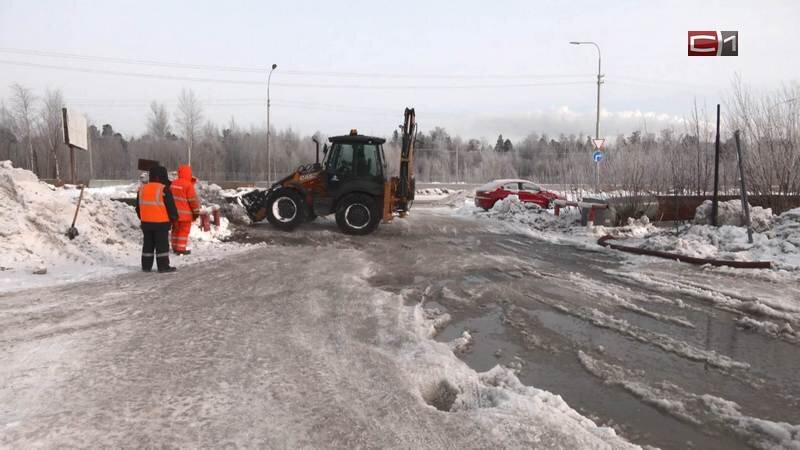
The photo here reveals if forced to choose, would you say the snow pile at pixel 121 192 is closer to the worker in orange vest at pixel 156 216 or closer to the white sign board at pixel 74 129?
the white sign board at pixel 74 129

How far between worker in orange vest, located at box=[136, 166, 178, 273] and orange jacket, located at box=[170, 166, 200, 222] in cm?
104

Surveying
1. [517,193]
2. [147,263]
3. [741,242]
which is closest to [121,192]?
[517,193]

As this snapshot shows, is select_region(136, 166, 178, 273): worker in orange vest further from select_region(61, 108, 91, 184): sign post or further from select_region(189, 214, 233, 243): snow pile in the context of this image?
select_region(61, 108, 91, 184): sign post

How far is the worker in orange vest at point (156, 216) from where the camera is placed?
739 cm

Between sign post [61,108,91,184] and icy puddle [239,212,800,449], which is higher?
sign post [61,108,91,184]

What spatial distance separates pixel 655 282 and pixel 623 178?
41.4 feet

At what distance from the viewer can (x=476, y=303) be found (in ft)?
20.8

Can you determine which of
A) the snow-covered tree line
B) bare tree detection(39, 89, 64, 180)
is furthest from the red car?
bare tree detection(39, 89, 64, 180)

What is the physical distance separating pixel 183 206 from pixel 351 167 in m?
5.22

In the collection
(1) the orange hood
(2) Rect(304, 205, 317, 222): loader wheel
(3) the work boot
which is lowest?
(3) the work boot

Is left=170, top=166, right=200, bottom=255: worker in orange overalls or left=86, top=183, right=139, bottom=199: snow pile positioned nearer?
left=170, top=166, right=200, bottom=255: worker in orange overalls

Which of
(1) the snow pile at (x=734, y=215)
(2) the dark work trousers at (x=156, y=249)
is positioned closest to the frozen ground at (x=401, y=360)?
(2) the dark work trousers at (x=156, y=249)

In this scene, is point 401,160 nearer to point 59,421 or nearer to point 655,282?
point 655,282

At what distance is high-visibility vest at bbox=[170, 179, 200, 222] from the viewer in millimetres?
8734
